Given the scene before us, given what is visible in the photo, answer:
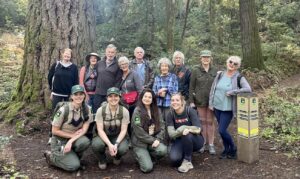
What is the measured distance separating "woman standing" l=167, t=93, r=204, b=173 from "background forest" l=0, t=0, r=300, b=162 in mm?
3042

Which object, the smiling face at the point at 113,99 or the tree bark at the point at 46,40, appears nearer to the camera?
the smiling face at the point at 113,99

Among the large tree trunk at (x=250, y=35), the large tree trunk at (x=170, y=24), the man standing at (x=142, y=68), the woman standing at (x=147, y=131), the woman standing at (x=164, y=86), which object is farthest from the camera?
the large tree trunk at (x=170, y=24)

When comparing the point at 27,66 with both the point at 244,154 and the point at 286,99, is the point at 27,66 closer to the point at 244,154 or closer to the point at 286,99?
the point at 244,154

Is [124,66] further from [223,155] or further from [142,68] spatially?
[223,155]

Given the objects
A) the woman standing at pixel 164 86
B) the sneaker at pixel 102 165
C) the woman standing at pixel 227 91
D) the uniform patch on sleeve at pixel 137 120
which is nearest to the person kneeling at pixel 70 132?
the sneaker at pixel 102 165

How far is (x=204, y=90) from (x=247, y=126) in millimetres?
1055

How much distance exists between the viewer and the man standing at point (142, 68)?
6750 millimetres

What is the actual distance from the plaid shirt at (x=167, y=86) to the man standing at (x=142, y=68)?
29 centimetres

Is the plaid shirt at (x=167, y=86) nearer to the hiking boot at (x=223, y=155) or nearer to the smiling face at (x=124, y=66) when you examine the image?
the smiling face at (x=124, y=66)

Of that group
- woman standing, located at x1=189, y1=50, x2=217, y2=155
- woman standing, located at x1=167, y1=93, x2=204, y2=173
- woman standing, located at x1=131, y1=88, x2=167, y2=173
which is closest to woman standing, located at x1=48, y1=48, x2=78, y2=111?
woman standing, located at x1=131, y1=88, x2=167, y2=173

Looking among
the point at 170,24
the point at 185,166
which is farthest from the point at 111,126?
the point at 170,24

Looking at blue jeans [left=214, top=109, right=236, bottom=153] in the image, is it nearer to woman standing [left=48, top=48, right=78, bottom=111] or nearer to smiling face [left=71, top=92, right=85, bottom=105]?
smiling face [left=71, top=92, right=85, bottom=105]

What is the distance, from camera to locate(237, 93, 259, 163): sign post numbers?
5.75 metres

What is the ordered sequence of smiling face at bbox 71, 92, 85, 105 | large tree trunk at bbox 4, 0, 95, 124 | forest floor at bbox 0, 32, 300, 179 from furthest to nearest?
large tree trunk at bbox 4, 0, 95, 124, smiling face at bbox 71, 92, 85, 105, forest floor at bbox 0, 32, 300, 179
